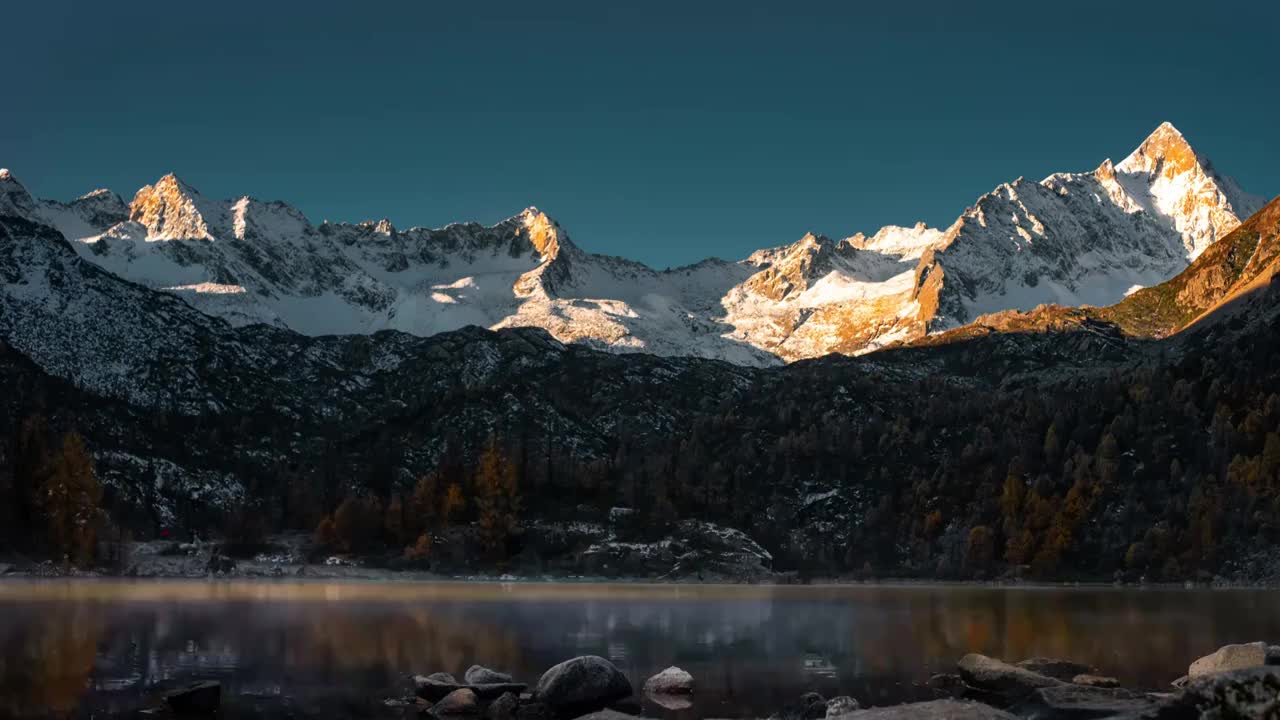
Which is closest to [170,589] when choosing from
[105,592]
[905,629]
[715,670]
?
[105,592]

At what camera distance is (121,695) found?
55.5 m

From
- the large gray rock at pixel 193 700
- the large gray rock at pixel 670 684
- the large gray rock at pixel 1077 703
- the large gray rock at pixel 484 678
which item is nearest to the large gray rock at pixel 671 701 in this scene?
the large gray rock at pixel 670 684

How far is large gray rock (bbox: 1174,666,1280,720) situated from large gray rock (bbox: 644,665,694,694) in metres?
33.5

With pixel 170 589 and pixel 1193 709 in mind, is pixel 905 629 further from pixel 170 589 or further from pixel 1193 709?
pixel 170 589

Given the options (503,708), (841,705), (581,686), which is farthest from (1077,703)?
(503,708)

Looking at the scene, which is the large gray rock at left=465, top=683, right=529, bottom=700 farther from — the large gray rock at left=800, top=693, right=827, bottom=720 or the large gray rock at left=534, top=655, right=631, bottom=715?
the large gray rock at left=800, top=693, right=827, bottom=720

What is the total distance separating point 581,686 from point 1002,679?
75.2ft

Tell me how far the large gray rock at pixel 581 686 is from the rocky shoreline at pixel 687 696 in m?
0.05

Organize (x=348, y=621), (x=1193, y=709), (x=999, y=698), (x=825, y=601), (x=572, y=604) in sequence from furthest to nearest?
1. (x=825, y=601)
2. (x=572, y=604)
3. (x=348, y=621)
4. (x=999, y=698)
5. (x=1193, y=709)

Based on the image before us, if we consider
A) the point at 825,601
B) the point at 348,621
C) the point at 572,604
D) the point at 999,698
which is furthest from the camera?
the point at 825,601

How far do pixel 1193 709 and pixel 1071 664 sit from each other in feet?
127

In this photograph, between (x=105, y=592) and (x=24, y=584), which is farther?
(x=24, y=584)

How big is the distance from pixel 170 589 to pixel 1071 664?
142 meters

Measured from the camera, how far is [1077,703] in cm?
5147
